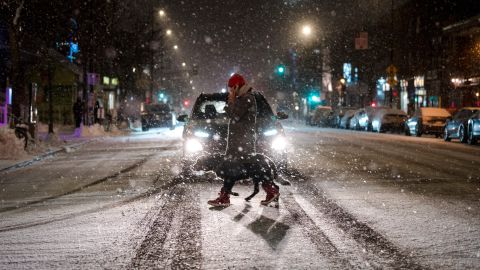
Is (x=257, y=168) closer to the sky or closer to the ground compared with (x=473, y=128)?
closer to the ground

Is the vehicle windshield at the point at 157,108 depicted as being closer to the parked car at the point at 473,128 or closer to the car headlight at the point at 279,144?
the parked car at the point at 473,128

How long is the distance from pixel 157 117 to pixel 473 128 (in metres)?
23.0

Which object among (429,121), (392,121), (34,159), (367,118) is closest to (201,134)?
(34,159)

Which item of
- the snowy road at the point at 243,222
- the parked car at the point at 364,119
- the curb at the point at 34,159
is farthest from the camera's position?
the parked car at the point at 364,119

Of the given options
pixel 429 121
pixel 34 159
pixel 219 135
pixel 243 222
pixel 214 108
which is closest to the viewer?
pixel 243 222

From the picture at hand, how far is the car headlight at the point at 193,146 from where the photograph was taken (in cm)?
1199

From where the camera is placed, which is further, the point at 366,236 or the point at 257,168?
the point at 257,168

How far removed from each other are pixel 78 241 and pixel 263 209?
9.41ft

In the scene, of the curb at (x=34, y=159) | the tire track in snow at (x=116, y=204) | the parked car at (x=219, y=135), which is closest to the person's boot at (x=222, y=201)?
the tire track in snow at (x=116, y=204)

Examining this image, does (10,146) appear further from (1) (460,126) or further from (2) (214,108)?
(1) (460,126)

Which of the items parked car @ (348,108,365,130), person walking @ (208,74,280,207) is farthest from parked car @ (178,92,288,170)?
parked car @ (348,108,365,130)

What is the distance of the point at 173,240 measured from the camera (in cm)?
673

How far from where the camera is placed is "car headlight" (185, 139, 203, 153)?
472 inches

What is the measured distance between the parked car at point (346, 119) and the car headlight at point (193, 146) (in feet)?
125
